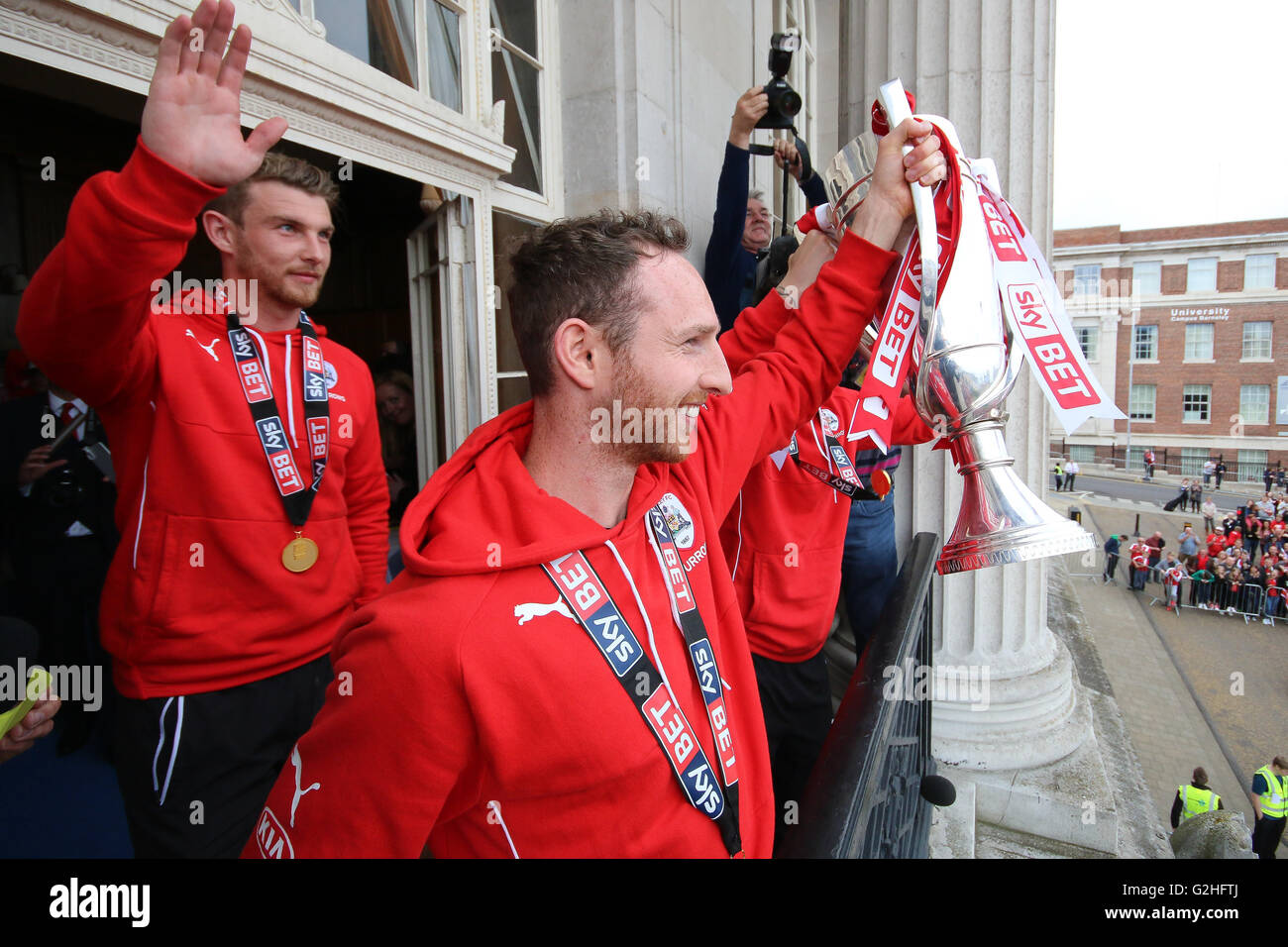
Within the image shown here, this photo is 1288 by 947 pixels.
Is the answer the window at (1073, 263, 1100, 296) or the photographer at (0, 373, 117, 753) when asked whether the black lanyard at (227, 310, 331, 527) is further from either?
the window at (1073, 263, 1100, 296)

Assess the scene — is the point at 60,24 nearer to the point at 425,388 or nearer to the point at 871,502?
the point at 425,388

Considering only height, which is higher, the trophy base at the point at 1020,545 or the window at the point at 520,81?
the window at the point at 520,81

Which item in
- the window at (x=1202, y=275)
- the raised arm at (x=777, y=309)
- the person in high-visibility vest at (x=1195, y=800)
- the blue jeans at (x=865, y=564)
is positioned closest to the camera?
the raised arm at (x=777, y=309)

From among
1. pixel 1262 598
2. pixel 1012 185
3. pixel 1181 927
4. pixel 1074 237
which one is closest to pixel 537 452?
pixel 1181 927

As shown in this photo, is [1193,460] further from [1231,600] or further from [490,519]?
[490,519]

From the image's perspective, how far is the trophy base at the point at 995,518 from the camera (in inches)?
51.7

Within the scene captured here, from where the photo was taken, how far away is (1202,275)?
105 feet

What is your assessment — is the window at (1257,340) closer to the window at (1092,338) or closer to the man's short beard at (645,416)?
the window at (1092,338)

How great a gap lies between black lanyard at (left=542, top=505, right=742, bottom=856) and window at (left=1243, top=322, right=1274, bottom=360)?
132 ft

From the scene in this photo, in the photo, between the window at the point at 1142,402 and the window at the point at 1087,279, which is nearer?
the window at the point at 1142,402

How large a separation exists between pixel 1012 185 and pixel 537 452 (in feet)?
12.4

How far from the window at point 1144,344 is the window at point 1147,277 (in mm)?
1701

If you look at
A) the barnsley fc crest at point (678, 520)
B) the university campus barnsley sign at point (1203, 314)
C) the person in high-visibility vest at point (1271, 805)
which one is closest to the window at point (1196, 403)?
the university campus barnsley sign at point (1203, 314)

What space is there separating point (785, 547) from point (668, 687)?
4.23ft
